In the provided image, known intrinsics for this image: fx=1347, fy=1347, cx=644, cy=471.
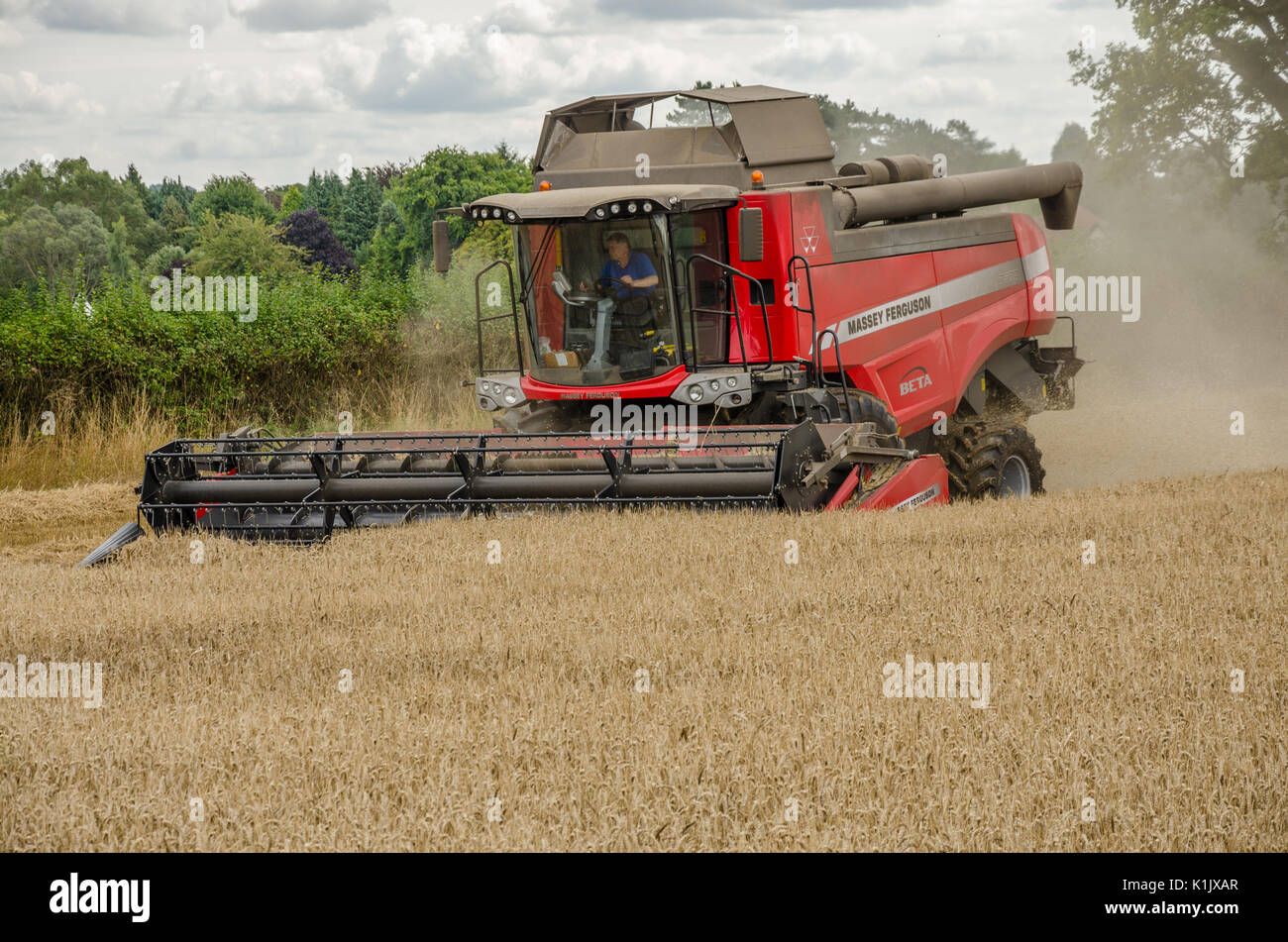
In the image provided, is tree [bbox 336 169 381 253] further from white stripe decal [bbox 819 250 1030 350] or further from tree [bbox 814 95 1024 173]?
white stripe decal [bbox 819 250 1030 350]

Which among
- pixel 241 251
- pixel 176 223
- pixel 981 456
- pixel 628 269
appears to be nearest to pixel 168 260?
pixel 241 251

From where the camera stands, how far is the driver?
31.6 feet

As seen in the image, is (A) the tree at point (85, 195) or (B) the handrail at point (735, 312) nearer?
(B) the handrail at point (735, 312)

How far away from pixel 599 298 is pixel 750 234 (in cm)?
134

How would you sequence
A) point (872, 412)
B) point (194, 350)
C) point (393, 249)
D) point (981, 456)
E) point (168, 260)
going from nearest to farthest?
1. point (872, 412)
2. point (981, 456)
3. point (194, 350)
4. point (393, 249)
5. point (168, 260)

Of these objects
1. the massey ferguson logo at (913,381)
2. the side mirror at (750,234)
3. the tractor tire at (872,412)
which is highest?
the side mirror at (750,234)

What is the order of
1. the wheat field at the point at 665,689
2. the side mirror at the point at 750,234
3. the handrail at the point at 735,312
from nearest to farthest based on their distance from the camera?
the wheat field at the point at 665,689
the side mirror at the point at 750,234
the handrail at the point at 735,312

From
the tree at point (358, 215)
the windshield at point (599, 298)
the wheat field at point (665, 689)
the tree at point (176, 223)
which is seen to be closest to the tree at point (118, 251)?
the tree at point (176, 223)

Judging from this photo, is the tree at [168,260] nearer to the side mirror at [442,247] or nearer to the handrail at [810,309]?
the side mirror at [442,247]

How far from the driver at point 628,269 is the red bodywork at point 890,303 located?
0.62 meters

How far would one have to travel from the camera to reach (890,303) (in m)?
10.5

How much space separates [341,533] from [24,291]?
8.75m

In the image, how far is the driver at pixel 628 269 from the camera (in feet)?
31.6

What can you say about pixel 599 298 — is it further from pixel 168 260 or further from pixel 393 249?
pixel 168 260
